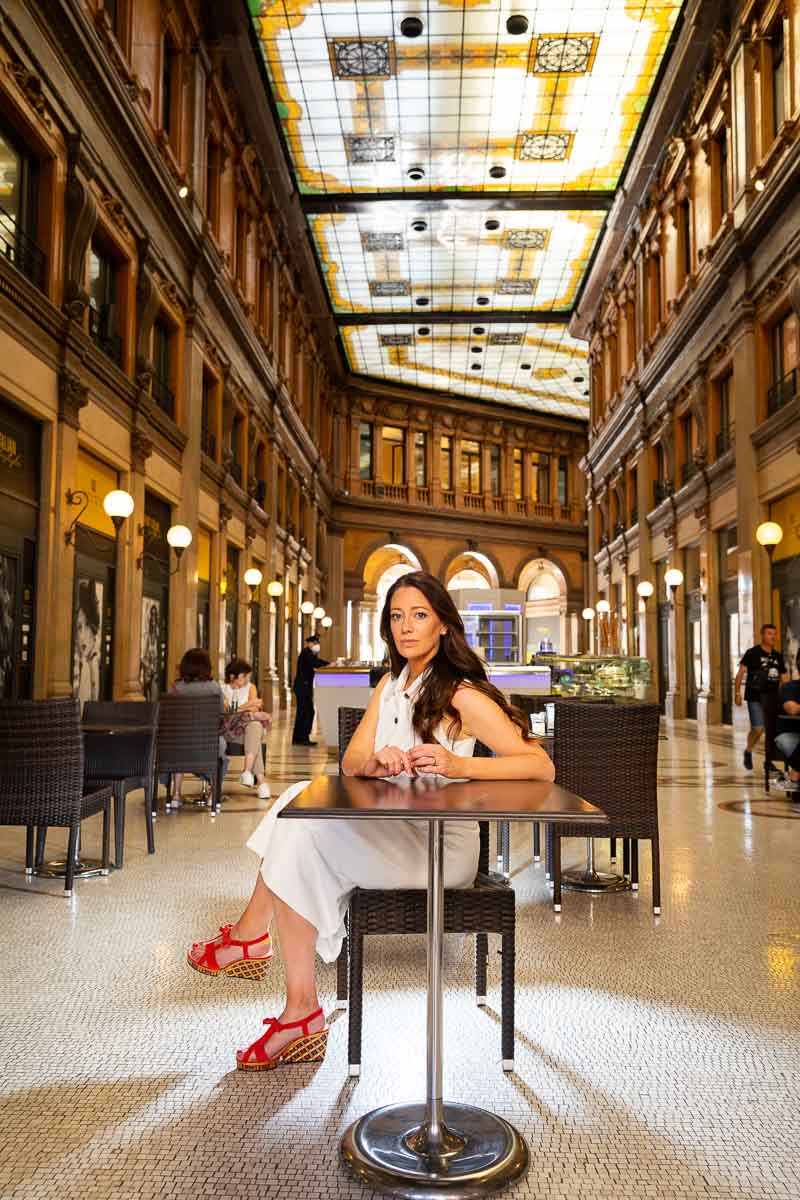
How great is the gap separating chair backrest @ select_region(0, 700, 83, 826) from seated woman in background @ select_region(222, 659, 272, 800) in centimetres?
297

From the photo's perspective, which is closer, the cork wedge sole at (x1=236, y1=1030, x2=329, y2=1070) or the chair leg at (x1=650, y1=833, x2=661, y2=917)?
the cork wedge sole at (x1=236, y1=1030, x2=329, y2=1070)

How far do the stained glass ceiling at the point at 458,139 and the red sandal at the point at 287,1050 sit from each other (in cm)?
1267

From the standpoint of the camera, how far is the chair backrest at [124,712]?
17.2 feet

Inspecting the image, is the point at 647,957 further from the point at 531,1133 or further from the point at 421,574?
the point at 421,574

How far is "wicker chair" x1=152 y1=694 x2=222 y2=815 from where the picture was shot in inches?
230

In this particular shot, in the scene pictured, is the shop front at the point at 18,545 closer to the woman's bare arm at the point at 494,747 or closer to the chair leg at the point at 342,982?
the chair leg at the point at 342,982

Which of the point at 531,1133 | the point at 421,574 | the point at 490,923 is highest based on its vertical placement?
the point at 421,574

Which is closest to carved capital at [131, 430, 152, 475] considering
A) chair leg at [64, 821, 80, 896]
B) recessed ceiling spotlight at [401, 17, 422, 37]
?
recessed ceiling spotlight at [401, 17, 422, 37]

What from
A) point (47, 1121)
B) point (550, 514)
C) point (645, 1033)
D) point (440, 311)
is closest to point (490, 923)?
point (645, 1033)

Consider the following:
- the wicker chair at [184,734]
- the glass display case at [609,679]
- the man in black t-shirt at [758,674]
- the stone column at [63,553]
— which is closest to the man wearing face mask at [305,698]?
the stone column at [63,553]

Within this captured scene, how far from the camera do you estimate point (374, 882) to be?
234 centimetres

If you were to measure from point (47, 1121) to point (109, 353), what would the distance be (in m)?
8.81

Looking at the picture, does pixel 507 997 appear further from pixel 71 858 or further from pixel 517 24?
pixel 517 24

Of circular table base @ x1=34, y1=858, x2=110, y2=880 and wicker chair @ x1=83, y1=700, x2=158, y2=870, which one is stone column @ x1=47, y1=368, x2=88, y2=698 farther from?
circular table base @ x1=34, y1=858, x2=110, y2=880
